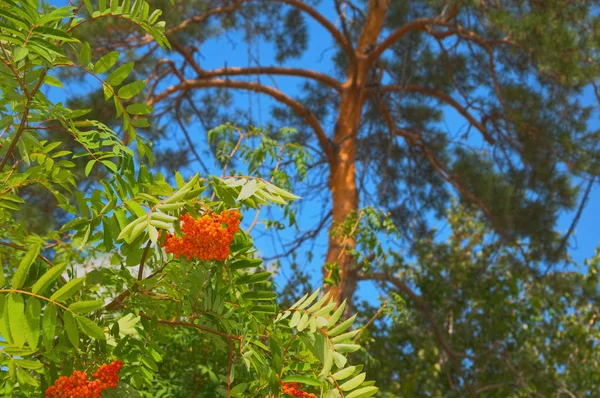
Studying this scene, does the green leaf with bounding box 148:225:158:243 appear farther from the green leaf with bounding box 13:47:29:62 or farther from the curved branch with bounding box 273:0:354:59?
the curved branch with bounding box 273:0:354:59

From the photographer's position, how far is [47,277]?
1.26 m

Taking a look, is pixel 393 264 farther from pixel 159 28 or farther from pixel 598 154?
pixel 159 28

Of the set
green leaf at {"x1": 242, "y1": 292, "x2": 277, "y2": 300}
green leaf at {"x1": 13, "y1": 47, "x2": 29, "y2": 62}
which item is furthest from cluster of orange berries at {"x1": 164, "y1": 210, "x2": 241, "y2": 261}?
green leaf at {"x1": 13, "y1": 47, "x2": 29, "y2": 62}

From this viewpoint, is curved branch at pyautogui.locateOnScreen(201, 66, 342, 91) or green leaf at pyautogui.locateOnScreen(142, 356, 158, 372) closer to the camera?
green leaf at pyautogui.locateOnScreen(142, 356, 158, 372)

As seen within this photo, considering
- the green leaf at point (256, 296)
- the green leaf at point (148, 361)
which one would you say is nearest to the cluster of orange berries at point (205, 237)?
the green leaf at point (256, 296)

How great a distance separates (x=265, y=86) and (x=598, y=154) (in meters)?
3.21

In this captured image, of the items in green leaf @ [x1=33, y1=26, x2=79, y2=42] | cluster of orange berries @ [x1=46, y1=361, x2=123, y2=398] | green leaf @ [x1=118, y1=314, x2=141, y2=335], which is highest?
green leaf @ [x1=33, y1=26, x2=79, y2=42]

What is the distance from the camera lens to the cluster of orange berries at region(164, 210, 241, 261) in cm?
149

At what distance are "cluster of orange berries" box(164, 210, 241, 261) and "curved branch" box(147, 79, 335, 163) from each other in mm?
5339

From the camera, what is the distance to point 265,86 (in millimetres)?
7078

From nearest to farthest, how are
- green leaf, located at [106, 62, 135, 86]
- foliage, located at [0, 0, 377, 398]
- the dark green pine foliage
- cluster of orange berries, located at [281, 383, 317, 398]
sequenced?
foliage, located at [0, 0, 377, 398], cluster of orange berries, located at [281, 383, 317, 398], green leaf, located at [106, 62, 135, 86], the dark green pine foliage

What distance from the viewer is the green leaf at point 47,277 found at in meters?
1.25

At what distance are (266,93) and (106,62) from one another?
18.2ft

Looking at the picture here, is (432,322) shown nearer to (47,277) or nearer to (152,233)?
(152,233)
